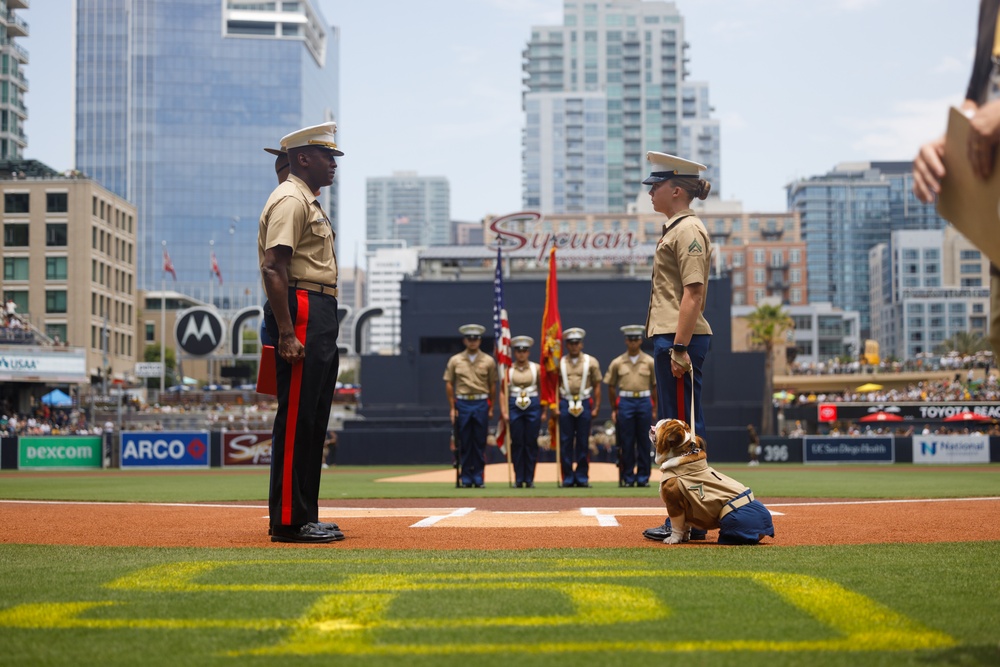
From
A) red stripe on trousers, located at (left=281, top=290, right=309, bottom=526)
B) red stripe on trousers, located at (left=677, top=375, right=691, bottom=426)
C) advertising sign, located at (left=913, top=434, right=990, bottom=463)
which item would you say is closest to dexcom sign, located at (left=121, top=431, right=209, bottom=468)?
advertising sign, located at (left=913, top=434, right=990, bottom=463)

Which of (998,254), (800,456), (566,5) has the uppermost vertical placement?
(566,5)

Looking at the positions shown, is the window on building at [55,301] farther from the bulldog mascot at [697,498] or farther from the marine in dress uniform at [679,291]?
the bulldog mascot at [697,498]

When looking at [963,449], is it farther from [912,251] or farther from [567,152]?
[567,152]

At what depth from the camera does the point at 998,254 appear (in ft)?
11.5

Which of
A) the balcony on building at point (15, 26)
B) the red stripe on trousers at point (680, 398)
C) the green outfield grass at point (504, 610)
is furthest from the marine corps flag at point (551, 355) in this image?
the balcony on building at point (15, 26)

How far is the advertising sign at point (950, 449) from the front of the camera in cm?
3816

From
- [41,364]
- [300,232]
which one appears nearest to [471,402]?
[300,232]

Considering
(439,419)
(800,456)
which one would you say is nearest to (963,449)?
(800,456)

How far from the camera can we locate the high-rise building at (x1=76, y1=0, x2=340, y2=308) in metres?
187

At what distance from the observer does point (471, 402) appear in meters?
17.3

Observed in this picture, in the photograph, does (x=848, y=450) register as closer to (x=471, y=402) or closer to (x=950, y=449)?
(x=950, y=449)

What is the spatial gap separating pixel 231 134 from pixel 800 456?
6473 inches

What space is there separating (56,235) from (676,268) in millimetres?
81044

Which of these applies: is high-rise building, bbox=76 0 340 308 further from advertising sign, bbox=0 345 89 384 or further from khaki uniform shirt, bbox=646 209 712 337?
khaki uniform shirt, bbox=646 209 712 337
